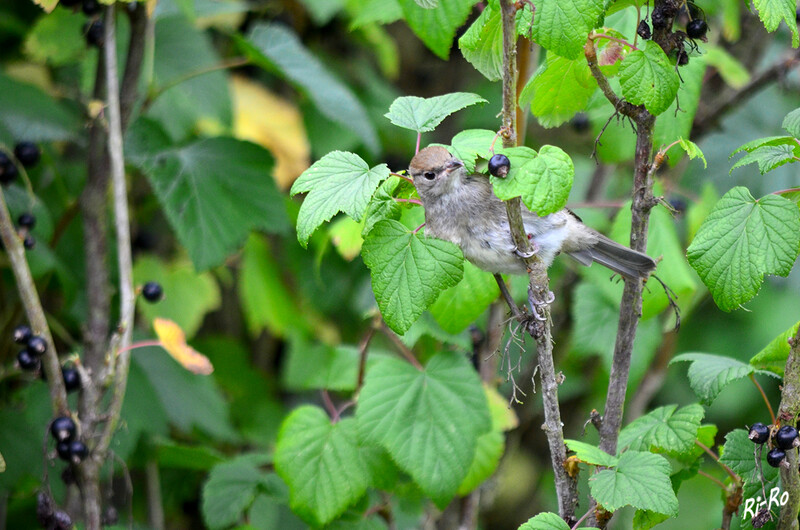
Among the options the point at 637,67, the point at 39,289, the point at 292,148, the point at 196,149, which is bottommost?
the point at 39,289

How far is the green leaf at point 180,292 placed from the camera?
364cm

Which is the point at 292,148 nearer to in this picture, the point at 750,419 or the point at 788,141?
the point at 788,141

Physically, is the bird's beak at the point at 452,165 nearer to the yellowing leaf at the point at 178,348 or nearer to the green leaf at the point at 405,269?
the green leaf at the point at 405,269

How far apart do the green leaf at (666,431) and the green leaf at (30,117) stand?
2.40 m

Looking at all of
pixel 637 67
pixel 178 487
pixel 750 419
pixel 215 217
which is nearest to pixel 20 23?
pixel 215 217

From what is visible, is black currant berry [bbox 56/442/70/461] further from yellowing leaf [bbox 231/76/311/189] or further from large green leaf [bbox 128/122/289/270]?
yellowing leaf [bbox 231/76/311/189]

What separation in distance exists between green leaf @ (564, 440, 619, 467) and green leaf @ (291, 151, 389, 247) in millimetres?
718

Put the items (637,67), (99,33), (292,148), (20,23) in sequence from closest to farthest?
(637,67) → (99,33) → (20,23) → (292,148)

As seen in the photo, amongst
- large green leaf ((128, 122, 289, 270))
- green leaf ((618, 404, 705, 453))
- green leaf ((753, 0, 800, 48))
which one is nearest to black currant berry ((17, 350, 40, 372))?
large green leaf ((128, 122, 289, 270))

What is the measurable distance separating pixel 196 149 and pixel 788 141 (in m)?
2.21

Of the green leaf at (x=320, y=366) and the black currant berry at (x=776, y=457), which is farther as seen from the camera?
the green leaf at (x=320, y=366)

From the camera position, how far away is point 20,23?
3723mm

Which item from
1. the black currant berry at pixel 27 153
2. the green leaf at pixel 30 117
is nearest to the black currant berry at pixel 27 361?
the black currant berry at pixel 27 153

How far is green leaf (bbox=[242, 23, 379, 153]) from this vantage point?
10.5 ft
